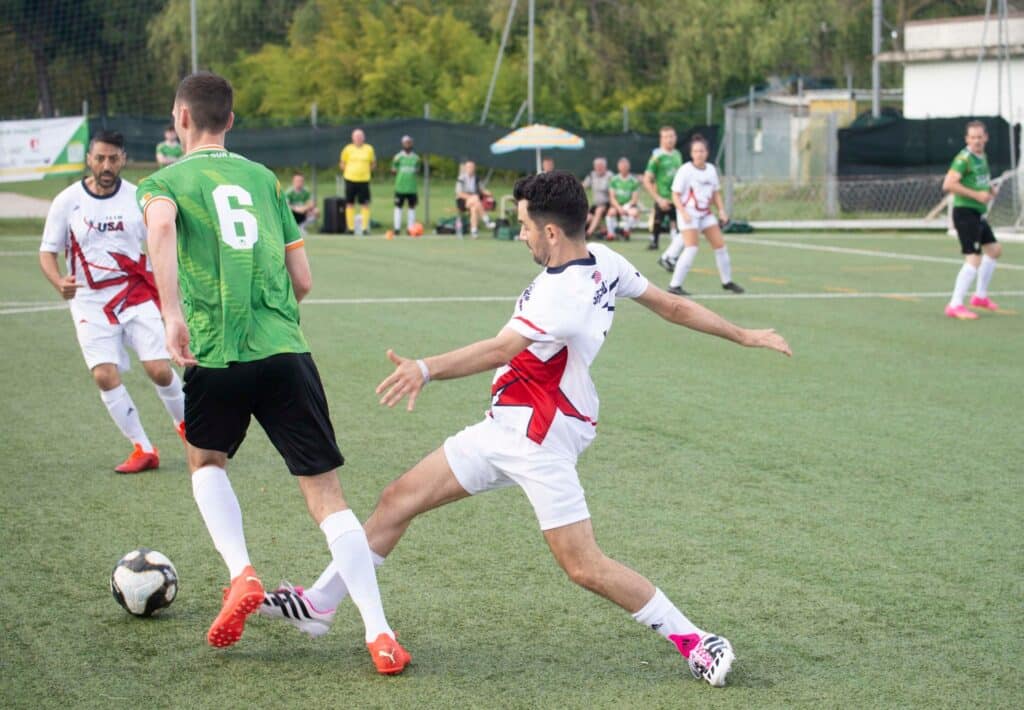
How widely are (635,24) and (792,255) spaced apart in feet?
99.8

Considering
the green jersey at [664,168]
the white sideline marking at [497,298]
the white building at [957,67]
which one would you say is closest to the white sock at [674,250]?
the white sideline marking at [497,298]

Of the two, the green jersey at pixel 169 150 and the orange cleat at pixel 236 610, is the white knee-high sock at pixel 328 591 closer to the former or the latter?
the orange cleat at pixel 236 610

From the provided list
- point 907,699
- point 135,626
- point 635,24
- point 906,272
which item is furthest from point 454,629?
point 635,24

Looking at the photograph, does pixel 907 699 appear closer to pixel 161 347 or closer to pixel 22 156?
pixel 161 347

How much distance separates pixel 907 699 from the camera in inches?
171

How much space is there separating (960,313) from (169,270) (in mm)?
11666

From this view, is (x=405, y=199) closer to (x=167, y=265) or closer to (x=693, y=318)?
(x=693, y=318)

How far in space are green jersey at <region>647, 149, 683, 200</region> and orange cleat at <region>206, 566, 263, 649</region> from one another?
1925 centimetres

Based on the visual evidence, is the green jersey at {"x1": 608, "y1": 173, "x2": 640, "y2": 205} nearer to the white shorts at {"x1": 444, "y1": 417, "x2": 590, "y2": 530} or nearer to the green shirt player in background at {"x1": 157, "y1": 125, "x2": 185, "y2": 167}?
the green shirt player in background at {"x1": 157, "y1": 125, "x2": 185, "y2": 167}

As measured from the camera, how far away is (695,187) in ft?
55.9

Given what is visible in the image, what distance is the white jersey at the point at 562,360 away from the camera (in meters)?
4.34

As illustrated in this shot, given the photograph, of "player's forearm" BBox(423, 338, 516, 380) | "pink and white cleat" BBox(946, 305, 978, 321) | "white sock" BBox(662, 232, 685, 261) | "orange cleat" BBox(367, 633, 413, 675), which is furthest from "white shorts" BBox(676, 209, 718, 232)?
"player's forearm" BBox(423, 338, 516, 380)

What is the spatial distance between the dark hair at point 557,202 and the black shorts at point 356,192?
913 inches

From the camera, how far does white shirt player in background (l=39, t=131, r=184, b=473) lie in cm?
763
